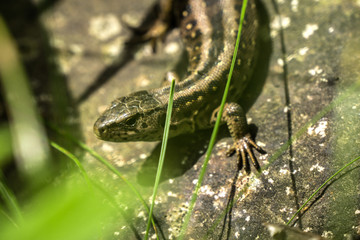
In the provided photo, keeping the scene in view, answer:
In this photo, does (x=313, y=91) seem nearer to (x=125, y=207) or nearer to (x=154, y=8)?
(x=125, y=207)

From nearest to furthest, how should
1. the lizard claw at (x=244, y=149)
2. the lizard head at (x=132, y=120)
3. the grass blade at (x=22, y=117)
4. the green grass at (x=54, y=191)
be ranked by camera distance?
1. the green grass at (x=54, y=191)
2. the lizard claw at (x=244, y=149)
3. the lizard head at (x=132, y=120)
4. the grass blade at (x=22, y=117)

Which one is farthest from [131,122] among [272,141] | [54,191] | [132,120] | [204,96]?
[54,191]

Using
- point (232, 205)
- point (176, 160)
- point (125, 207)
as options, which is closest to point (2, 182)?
point (125, 207)

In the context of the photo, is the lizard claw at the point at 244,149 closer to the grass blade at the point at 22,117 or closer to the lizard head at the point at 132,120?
the lizard head at the point at 132,120

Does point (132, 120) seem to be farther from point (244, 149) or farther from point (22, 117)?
point (22, 117)

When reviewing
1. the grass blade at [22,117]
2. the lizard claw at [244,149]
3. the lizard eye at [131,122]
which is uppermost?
the grass blade at [22,117]

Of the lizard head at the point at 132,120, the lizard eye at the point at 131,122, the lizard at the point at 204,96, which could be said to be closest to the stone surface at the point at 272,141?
the lizard at the point at 204,96

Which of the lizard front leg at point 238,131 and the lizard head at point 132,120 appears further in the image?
the lizard head at point 132,120
